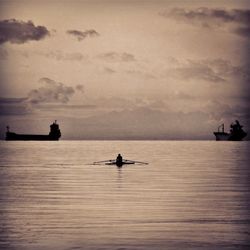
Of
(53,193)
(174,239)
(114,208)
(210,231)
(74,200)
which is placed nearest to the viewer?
(174,239)

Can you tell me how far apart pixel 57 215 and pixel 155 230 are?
5.90 m

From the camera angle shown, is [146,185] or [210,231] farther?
[146,185]

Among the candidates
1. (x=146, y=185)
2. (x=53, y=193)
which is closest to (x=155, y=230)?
(x=53, y=193)

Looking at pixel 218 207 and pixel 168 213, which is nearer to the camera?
pixel 168 213

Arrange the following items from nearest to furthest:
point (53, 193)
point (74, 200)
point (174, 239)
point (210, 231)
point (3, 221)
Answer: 1. point (174, 239)
2. point (210, 231)
3. point (3, 221)
4. point (74, 200)
5. point (53, 193)

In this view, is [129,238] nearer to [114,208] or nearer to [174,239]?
[174,239]

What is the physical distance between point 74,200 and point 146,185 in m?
11.8

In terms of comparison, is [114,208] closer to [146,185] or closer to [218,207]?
[218,207]

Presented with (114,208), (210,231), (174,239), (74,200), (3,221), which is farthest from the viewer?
(74,200)

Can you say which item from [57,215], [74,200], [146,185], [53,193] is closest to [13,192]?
[53,193]

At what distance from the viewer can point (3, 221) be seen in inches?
1148

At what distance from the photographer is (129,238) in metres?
25.2

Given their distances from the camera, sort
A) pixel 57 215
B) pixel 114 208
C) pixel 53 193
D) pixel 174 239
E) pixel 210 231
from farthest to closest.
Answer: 1. pixel 53 193
2. pixel 114 208
3. pixel 57 215
4. pixel 210 231
5. pixel 174 239

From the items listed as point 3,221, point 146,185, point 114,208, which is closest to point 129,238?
point 3,221
